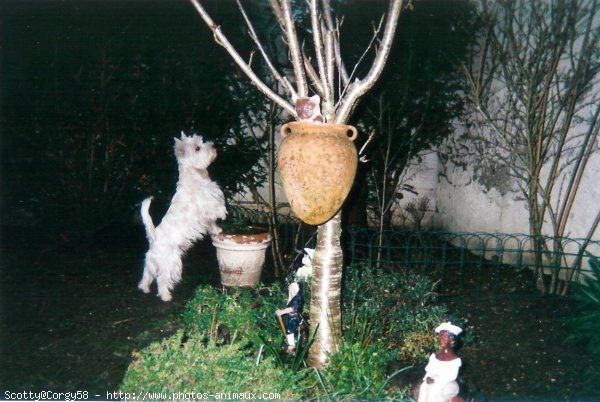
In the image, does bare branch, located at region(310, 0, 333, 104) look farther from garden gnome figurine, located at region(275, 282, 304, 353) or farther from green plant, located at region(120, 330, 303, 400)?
green plant, located at region(120, 330, 303, 400)

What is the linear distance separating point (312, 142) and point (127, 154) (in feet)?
17.2

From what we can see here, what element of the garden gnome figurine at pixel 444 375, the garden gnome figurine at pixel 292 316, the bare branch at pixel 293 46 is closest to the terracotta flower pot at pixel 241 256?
the garden gnome figurine at pixel 292 316

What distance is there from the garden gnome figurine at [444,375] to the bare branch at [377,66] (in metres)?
1.51

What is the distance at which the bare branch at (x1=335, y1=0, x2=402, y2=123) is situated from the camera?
293 centimetres

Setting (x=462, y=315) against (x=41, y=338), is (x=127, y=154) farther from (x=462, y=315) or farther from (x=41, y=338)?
(x=462, y=315)

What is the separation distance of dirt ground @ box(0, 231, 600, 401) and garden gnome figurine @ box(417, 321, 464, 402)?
0.23 metres

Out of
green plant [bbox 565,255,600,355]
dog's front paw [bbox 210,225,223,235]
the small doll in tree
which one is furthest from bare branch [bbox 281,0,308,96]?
green plant [bbox 565,255,600,355]

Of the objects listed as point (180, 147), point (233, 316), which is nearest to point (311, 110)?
point (233, 316)

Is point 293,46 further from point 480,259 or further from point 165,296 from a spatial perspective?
point 480,259

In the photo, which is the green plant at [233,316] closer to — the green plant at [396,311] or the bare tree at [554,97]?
the green plant at [396,311]

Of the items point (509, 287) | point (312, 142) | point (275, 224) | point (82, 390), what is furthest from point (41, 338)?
point (509, 287)

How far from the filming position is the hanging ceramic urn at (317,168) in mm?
2695

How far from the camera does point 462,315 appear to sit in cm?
495

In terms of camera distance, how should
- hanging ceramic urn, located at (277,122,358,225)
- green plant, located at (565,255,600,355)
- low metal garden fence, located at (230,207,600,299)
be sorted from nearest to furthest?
1. hanging ceramic urn, located at (277,122,358,225)
2. green plant, located at (565,255,600,355)
3. low metal garden fence, located at (230,207,600,299)
